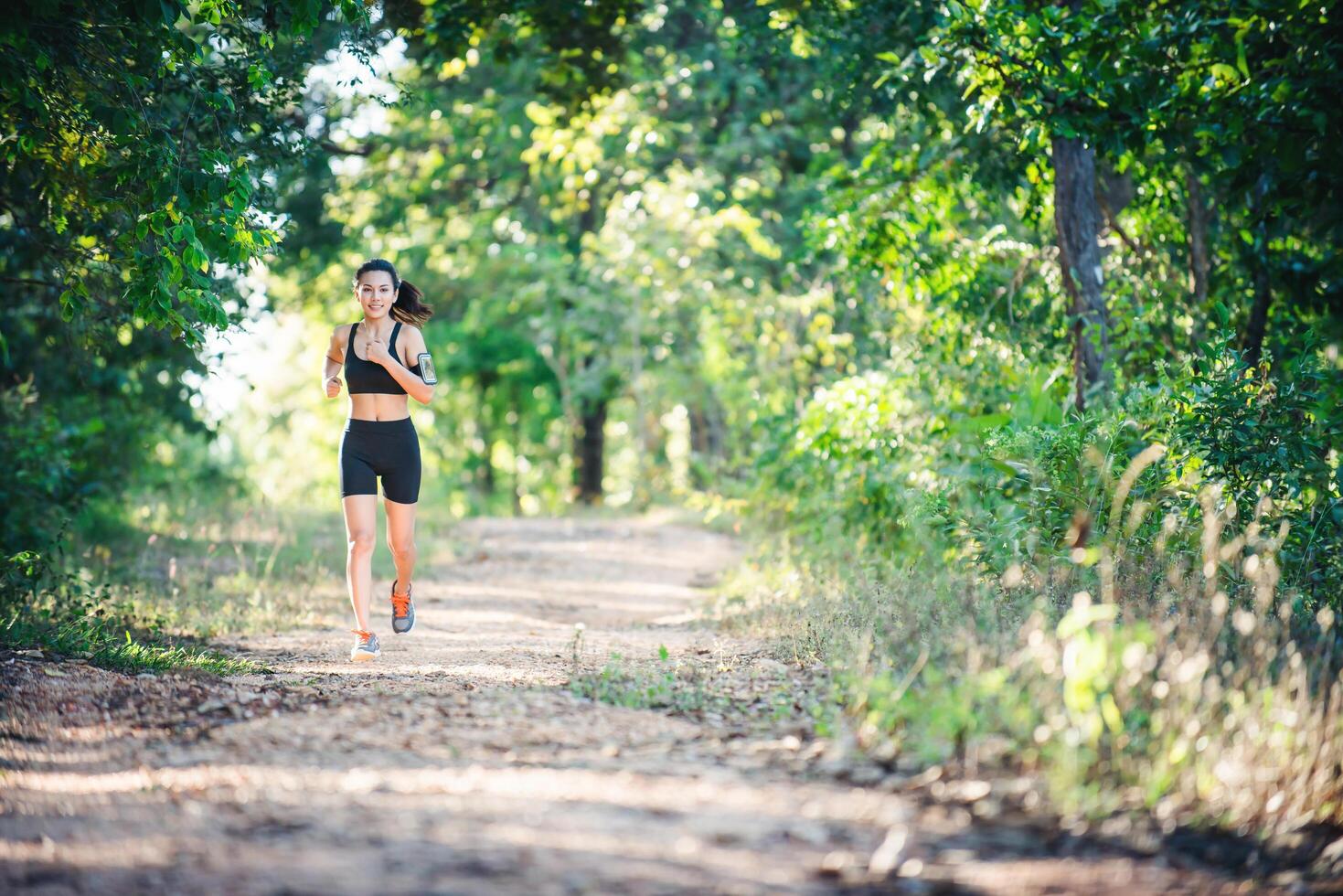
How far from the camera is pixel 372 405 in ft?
22.0

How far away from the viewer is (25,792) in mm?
3971

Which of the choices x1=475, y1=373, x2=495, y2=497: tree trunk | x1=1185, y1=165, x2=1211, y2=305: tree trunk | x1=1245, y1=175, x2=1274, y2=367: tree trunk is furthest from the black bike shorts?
x1=475, y1=373, x2=495, y2=497: tree trunk

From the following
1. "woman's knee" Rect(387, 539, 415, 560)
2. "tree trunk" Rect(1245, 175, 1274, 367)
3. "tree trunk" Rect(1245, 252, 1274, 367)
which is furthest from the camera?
"tree trunk" Rect(1245, 252, 1274, 367)

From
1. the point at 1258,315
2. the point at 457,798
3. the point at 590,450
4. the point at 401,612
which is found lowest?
the point at 457,798

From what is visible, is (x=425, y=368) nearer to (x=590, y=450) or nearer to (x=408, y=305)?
(x=408, y=305)

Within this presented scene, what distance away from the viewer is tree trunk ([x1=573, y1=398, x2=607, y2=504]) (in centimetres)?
2130

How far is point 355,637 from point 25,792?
279 cm

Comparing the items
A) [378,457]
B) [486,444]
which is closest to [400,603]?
[378,457]

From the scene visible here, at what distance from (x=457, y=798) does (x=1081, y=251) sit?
658 centimetres

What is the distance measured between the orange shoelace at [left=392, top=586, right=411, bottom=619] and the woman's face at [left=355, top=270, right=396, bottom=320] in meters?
1.66

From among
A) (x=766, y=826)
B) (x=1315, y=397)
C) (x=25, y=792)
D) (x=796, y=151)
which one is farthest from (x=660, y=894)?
(x=796, y=151)

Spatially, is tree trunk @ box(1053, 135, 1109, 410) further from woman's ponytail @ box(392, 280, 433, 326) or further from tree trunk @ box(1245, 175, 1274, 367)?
woman's ponytail @ box(392, 280, 433, 326)

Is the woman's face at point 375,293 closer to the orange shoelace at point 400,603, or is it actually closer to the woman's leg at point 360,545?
the woman's leg at point 360,545

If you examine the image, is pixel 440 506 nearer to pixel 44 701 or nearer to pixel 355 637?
pixel 355 637
